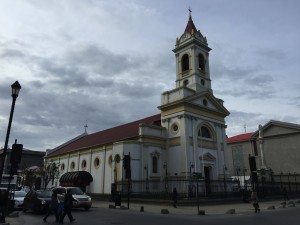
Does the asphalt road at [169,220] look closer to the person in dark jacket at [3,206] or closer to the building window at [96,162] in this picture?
the person in dark jacket at [3,206]

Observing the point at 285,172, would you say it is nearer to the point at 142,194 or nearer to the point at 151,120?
the point at 151,120

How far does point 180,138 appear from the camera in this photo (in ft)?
125

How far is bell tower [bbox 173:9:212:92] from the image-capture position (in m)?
42.2

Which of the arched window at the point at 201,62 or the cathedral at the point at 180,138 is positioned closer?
the cathedral at the point at 180,138

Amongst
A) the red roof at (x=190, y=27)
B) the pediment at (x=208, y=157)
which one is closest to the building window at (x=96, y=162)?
the pediment at (x=208, y=157)

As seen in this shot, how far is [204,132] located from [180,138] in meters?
5.18

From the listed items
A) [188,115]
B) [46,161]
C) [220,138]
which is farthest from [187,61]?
[46,161]

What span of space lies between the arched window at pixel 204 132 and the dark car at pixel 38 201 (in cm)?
2429

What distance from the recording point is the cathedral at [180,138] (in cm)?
3750

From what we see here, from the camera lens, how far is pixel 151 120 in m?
45.4

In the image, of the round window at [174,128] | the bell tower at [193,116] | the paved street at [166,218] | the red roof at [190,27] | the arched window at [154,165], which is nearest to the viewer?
the paved street at [166,218]

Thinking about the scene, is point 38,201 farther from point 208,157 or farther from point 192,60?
point 192,60

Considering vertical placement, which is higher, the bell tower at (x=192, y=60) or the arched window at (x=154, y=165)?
the bell tower at (x=192, y=60)

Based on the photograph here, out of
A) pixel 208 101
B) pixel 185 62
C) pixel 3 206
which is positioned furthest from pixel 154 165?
pixel 3 206
